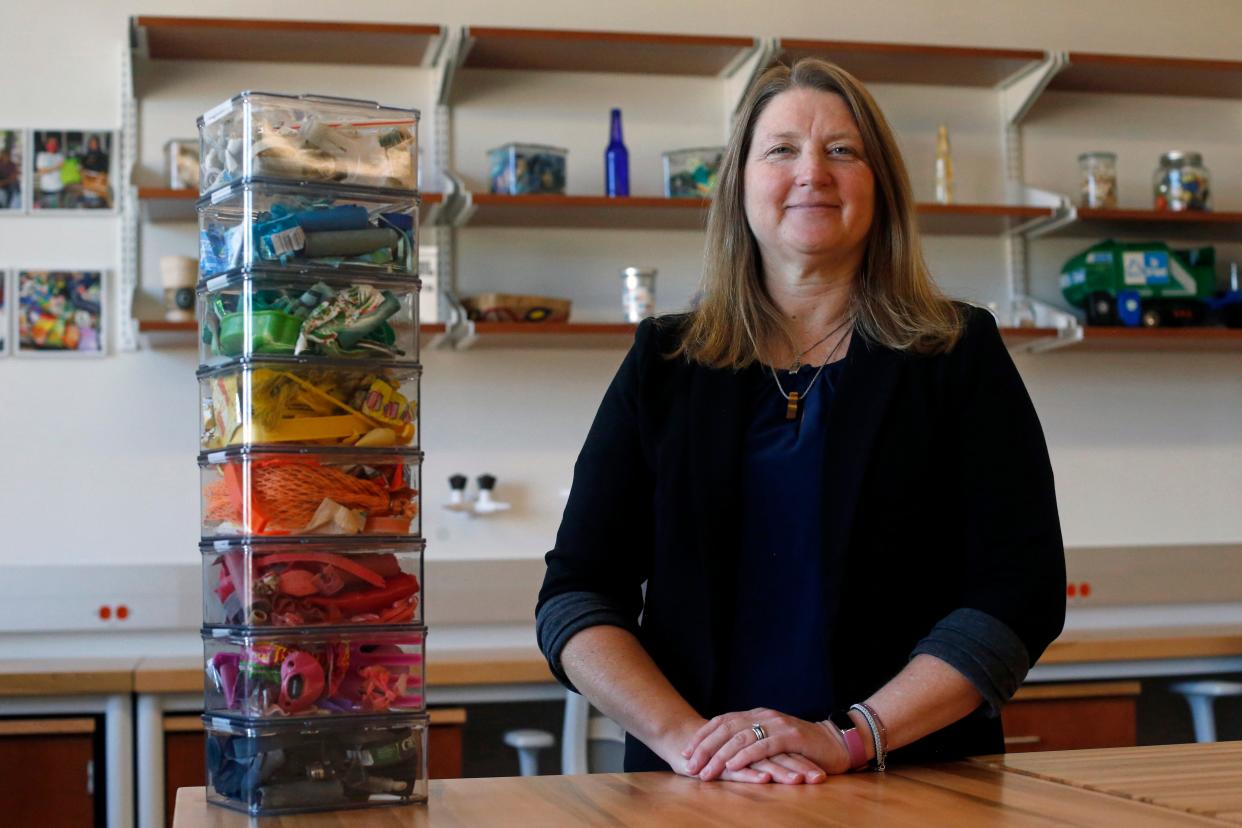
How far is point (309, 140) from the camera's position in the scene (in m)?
1.25

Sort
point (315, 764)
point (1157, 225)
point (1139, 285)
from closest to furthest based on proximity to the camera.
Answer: point (315, 764)
point (1139, 285)
point (1157, 225)

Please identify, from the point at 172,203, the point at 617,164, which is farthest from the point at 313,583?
the point at 617,164

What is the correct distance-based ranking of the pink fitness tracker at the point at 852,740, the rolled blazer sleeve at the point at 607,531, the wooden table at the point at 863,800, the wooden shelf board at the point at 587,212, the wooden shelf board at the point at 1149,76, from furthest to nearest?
the wooden shelf board at the point at 1149,76, the wooden shelf board at the point at 587,212, the rolled blazer sleeve at the point at 607,531, the pink fitness tracker at the point at 852,740, the wooden table at the point at 863,800

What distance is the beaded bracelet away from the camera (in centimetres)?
137

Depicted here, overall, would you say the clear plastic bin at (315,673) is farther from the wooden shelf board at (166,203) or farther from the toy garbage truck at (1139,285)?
the toy garbage truck at (1139,285)

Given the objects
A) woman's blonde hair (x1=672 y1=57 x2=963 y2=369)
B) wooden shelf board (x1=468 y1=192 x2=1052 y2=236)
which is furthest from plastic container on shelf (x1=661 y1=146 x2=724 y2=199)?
woman's blonde hair (x1=672 y1=57 x2=963 y2=369)

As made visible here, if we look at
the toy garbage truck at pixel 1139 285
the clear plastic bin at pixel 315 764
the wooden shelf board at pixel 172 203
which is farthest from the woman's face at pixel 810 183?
the toy garbage truck at pixel 1139 285

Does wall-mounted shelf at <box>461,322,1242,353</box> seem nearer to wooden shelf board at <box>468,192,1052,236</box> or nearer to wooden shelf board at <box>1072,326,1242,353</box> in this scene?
wooden shelf board at <box>1072,326,1242,353</box>

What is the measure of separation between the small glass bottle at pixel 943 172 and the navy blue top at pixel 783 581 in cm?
257

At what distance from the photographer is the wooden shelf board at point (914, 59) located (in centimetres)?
385

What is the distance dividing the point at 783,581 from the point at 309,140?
0.62 meters

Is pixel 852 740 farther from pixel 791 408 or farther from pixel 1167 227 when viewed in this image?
pixel 1167 227

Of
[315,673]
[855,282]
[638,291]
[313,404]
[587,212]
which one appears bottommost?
[315,673]

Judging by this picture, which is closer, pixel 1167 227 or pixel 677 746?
pixel 677 746
